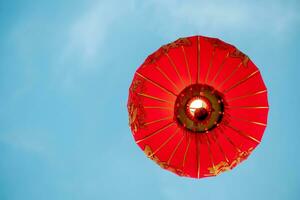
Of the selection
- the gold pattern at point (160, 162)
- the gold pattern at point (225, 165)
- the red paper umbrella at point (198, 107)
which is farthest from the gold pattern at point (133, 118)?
the gold pattern at point (225, 165)

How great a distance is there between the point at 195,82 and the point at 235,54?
618 millimetres

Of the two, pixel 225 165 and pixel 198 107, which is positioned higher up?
pixel 198 107

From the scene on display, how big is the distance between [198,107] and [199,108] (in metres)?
0.03

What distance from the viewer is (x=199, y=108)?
13.4 ft

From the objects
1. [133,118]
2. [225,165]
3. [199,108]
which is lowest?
[225,165]

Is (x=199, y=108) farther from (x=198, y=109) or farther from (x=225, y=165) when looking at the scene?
(x=225, y=165)

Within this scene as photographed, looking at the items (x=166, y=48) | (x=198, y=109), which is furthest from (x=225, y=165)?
(x=166, y=48)

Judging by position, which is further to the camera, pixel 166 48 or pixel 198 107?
pixel 198 107

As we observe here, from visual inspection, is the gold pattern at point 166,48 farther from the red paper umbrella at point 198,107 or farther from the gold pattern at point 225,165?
the gold pattern at point 225,165

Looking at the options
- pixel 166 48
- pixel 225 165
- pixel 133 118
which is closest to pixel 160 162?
pixel 133 118

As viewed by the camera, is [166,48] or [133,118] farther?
[133,118]

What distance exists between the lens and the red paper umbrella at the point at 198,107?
3758 millimetres

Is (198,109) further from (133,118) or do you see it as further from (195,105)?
(133,118)

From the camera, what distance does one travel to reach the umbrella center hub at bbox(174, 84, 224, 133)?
153 inches
